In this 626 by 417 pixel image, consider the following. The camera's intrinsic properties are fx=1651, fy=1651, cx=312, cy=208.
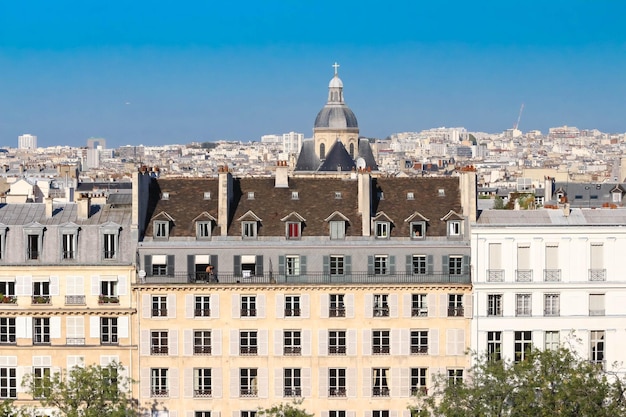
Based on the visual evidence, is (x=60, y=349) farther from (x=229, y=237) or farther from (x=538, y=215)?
(x=538, y=215)

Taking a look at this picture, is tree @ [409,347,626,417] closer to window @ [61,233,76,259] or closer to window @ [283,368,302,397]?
window @ [283,368,302,397]

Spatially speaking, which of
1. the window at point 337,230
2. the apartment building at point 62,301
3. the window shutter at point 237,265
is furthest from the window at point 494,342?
the apartment building at point 62,301

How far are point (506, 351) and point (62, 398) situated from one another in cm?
1830

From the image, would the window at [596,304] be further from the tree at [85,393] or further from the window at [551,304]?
the tree at [85,393]

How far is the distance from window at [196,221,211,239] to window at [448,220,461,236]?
10.2m

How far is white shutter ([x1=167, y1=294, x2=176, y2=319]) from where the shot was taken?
226 ft

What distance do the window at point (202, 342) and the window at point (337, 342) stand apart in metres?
5.04

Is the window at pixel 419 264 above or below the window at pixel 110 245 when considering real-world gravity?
below

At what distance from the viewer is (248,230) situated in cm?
7000

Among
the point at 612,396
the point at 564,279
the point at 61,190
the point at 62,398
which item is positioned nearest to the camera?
the point at 612,396

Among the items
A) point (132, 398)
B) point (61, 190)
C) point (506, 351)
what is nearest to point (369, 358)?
point (506, 351)

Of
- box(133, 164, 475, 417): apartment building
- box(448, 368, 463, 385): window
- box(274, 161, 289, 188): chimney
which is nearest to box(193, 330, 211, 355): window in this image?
box(133, 164, 475, 417): apartment building

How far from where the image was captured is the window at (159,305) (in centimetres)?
6881

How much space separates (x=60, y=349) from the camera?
226ft
